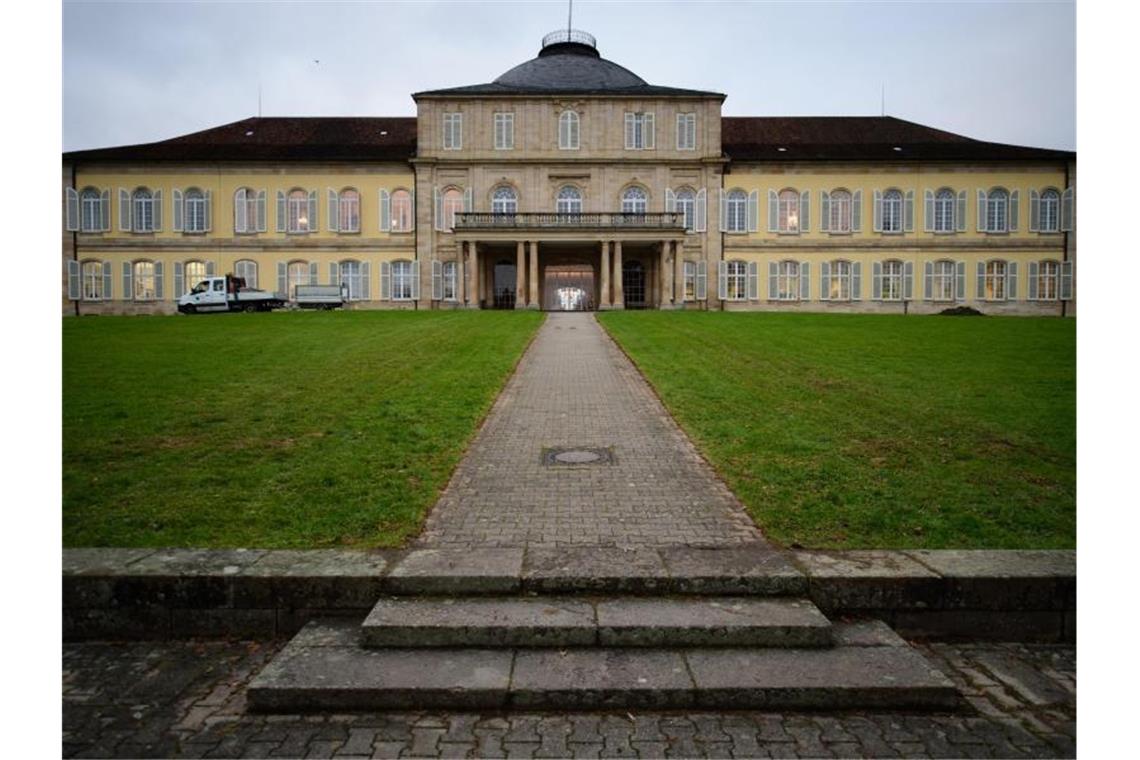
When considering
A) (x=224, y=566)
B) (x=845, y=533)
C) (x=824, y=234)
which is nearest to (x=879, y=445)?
(x=845, y=533)

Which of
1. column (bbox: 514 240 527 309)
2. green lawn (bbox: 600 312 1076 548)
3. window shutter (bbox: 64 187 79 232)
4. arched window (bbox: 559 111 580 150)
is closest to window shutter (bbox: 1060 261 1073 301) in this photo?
arched window (bbox: 559 111 580 150)

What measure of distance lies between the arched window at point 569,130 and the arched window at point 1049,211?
26430 millimetres

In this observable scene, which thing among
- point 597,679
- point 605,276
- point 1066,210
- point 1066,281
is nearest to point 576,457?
point 597,679

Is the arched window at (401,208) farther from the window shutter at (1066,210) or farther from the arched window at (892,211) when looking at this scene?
the window shutter at (1066,210)

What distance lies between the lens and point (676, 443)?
29.5ft

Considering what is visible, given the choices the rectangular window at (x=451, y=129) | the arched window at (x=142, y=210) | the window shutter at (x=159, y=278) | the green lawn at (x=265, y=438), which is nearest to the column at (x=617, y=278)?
the rectangular window at (x=451, y=129)

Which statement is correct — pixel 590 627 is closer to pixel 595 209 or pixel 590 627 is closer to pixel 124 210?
pixel 595 209

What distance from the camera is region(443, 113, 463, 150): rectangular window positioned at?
45469 millimetres

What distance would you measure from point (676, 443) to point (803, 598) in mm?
4119

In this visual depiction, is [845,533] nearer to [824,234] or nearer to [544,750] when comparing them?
[544,750]

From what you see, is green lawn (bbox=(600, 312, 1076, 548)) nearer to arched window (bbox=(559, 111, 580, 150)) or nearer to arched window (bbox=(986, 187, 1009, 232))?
arched window (bbox=(559, 111, 580, 150))

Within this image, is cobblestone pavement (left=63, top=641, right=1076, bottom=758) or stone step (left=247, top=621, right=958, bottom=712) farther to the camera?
stone step (left=247, top=621, right=958, bottom=712)

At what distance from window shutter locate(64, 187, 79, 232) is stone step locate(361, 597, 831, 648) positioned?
160 feet

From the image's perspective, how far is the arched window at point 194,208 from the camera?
149 feet
